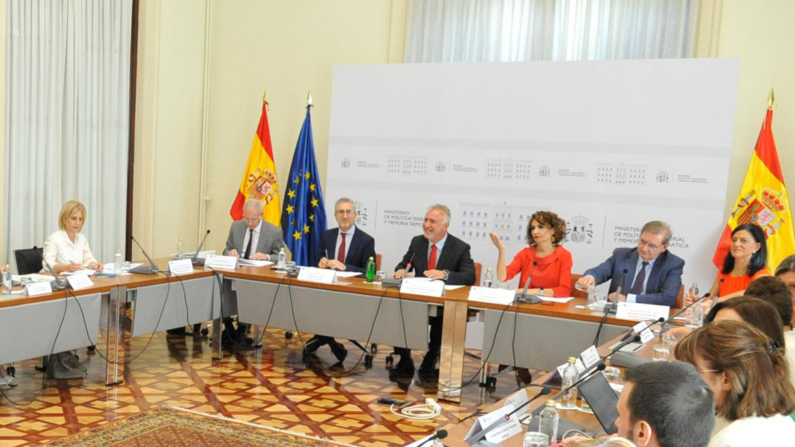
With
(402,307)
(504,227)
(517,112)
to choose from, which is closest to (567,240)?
(504,227)

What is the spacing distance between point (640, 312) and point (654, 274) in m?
0.65

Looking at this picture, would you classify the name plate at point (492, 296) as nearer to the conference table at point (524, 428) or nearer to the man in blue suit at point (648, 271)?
Result: the man in blue suit at point (648, 271)

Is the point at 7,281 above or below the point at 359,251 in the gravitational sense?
below

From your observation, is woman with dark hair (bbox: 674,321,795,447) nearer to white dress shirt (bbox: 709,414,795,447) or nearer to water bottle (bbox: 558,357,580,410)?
white dress shirt (bbox: 709,414,795,447)

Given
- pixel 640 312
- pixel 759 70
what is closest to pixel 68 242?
pixel 640 312

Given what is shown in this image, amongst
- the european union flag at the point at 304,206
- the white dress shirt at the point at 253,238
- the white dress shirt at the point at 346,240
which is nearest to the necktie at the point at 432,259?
the white dress shirt at the point at 346,240

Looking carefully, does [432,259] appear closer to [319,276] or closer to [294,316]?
[319,276]

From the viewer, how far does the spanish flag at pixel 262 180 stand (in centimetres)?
729

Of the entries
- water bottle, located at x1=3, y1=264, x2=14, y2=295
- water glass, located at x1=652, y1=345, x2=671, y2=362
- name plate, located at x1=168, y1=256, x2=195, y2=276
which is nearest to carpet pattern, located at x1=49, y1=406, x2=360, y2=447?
water bottle, located at x1=3, y1=264, x2=14, y2=295

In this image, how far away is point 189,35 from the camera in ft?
25.1

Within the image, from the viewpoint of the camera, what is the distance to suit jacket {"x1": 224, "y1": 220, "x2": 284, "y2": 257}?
20.1 ft

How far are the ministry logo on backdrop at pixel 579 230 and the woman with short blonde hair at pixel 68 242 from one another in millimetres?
3462

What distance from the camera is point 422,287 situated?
4.84m

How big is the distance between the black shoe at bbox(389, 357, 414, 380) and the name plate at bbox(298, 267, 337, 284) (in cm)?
74
